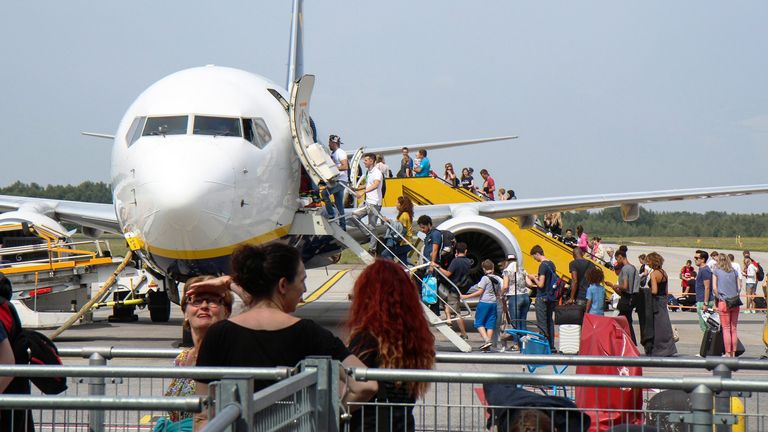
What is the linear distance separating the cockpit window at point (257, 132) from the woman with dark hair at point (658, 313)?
538cm

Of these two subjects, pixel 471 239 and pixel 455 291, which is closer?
pixel 455 291

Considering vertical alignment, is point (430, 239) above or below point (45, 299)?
above

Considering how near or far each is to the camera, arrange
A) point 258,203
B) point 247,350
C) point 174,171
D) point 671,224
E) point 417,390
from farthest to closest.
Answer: point 671,224, point 258,203, point 174,171, point 417,390, point 247,350

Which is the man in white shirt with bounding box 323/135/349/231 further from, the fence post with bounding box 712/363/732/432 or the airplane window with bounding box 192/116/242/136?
the fence post with bounding box 712/363/732/432

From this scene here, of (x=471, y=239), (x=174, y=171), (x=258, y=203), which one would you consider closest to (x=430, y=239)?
(x=471, y=239)

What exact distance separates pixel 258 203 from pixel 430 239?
3.92m

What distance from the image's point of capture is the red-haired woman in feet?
14.6

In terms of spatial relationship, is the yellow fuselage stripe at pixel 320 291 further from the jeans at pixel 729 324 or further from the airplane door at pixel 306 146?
the jeans at pixel 729 324

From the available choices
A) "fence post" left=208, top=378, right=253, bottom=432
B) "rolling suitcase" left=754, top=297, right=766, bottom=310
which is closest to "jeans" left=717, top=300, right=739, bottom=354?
"fence post" left=208, top=378, right=253, bottom=432

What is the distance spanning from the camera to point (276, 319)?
4.14 m

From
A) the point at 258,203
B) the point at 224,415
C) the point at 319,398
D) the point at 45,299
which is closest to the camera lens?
the point at 224,415

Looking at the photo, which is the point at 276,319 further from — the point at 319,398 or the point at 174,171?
the point at 174,171

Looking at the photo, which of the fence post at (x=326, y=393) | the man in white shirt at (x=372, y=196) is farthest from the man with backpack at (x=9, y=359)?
the man in white shirt at (x=372, y=196)

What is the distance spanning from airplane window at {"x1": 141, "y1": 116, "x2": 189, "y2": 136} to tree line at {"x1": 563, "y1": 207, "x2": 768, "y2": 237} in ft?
341
